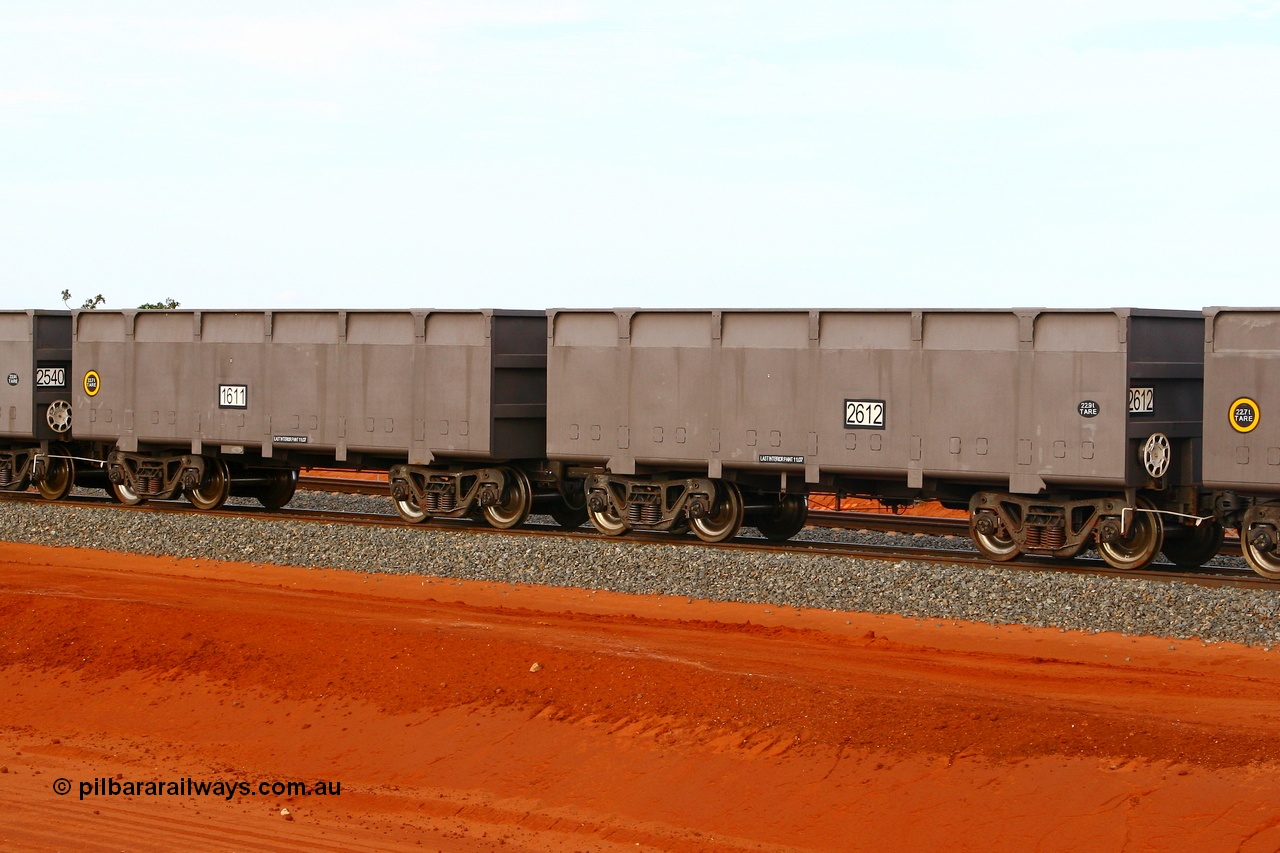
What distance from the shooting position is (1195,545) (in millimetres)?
16578

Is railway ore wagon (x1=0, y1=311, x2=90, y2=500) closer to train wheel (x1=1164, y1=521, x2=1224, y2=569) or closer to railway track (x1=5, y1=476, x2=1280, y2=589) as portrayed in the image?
railway track (x1=5, y1=476, x2=1280, y2=589)

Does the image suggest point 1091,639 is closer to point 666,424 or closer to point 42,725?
point 666,424

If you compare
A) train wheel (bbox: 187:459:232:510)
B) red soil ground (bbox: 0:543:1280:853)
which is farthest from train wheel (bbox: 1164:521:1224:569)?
train wheel (bbox: 187:459:232:510)

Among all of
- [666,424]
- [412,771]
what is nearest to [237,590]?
[666,424]

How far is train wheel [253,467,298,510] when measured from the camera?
76.2 ft

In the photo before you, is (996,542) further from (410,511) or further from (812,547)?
(410,511)

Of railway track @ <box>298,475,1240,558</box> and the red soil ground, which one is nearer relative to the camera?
the red soil ground

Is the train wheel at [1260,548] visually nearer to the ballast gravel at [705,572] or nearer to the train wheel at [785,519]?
the ballast gravel at [705,572]

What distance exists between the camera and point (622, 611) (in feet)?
49.3

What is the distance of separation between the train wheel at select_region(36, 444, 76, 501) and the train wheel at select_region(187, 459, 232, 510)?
296cm

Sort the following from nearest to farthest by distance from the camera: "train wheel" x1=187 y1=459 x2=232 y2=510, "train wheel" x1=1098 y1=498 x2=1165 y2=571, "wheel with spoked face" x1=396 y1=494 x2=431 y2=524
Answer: "train wheel" x1=1098 y1=498 x2=1165 y2=571, "wheel with spoked face" x1=396 y1=494 x2=431 y2=524, "train wheel" x1=187 y1=459 x2=232 y2=510

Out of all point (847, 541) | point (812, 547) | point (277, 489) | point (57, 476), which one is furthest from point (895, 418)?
point (57, 476)

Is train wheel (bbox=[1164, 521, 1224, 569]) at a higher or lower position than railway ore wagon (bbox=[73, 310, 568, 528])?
lower

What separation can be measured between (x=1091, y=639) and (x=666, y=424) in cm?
657
